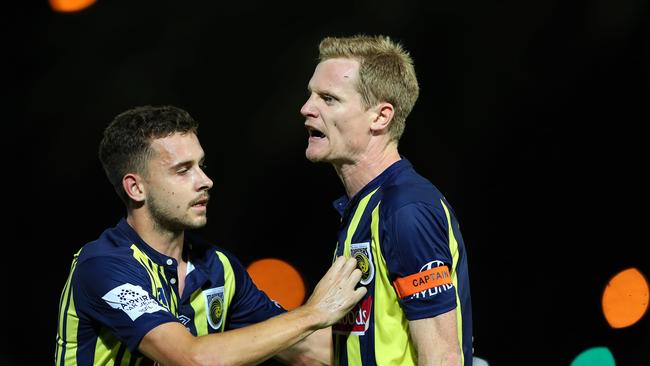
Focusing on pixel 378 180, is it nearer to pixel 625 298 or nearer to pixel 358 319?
pixel 358 319

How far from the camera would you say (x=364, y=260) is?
2.51 meters

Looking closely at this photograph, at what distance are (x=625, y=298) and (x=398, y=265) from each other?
8.51 feet

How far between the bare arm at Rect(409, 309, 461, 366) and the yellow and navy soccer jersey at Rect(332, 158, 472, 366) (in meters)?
0.02

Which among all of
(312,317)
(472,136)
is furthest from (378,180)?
(472,136)

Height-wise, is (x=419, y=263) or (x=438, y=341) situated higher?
(x=419, y=263)

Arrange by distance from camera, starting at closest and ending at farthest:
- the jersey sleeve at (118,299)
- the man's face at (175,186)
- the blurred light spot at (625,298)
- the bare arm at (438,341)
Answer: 1. the bare arm at (438,341)
2. the jersey sleeve at (118,299)
3. the man's face at (175,186)
4. the blurred light spot at (625,298)

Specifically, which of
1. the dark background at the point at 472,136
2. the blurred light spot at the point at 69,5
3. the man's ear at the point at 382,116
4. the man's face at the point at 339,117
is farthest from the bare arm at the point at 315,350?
the blurred light spot at the point at 69,5

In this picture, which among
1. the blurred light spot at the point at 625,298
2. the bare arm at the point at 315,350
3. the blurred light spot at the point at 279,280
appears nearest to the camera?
the bare arm at the point at 315,350

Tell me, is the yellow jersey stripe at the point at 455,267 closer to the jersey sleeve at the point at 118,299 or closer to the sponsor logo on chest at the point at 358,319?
the sponsor logo on chest at the point at 358,319

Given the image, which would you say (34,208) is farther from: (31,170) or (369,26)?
(369,26)

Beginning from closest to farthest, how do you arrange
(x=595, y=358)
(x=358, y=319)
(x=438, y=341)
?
(x=438, y=341)
(x=358, y=319)
(x=595, y=358)

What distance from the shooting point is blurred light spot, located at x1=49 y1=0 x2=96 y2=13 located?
13.2 ft

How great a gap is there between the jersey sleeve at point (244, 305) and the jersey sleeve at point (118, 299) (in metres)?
0.42

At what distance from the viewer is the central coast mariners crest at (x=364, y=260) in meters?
2.49
